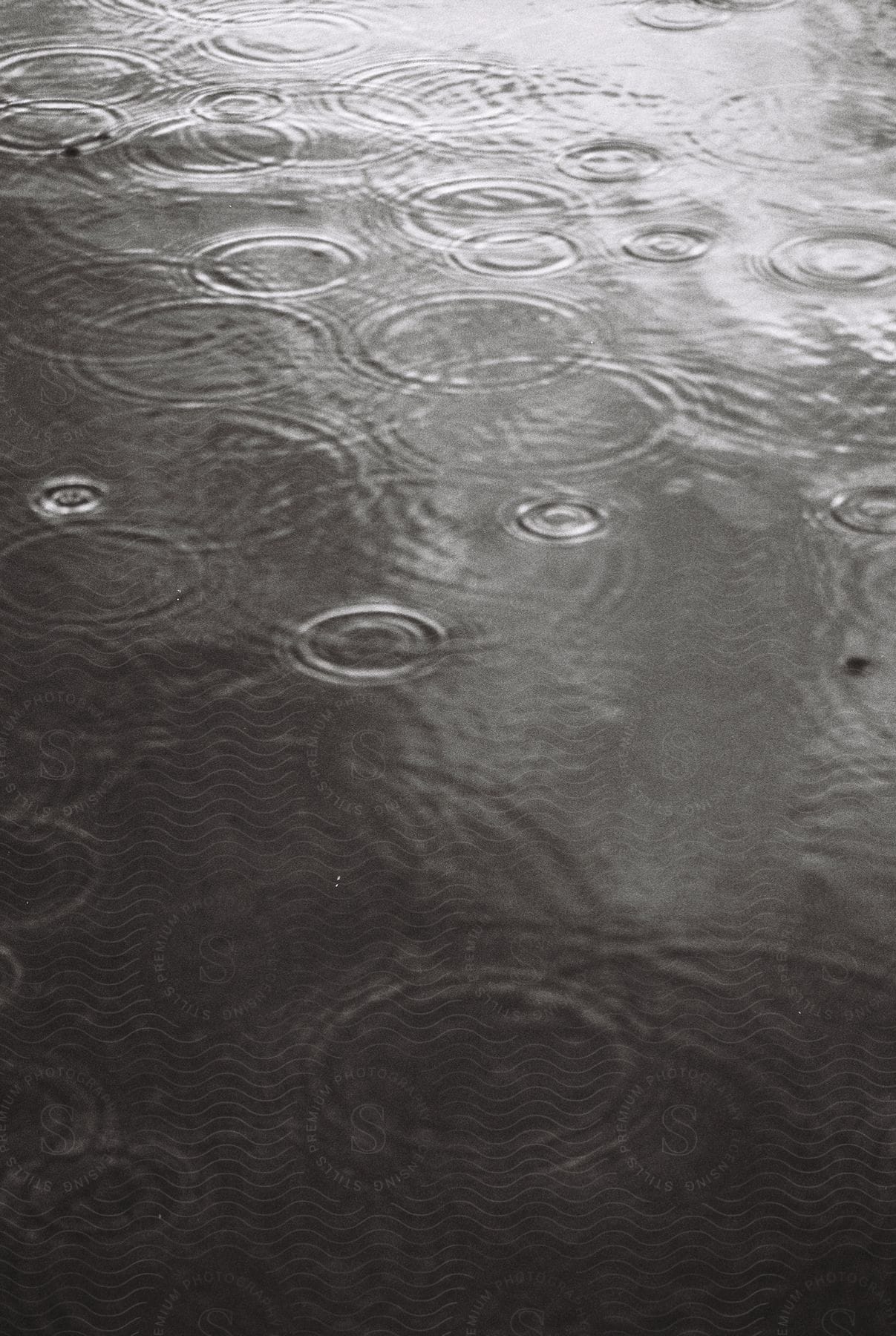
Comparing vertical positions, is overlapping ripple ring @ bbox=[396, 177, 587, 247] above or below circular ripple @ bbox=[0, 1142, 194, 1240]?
above

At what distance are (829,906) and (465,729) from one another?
0.27 meters

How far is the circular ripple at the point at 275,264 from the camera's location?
4.96 ft

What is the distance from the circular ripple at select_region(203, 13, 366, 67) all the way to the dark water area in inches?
13.4

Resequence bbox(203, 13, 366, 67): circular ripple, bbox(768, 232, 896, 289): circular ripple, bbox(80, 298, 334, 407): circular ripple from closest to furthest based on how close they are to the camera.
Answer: bbox(80, 298, 334, 407): circular ripple → bbox(768, 232, 896, 289): circular ripple → bbox(203, 13, 366, 67): circular ripple

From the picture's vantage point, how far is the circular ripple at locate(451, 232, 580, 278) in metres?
1.53

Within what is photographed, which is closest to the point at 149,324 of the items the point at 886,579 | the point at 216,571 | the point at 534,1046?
the point at 216,571

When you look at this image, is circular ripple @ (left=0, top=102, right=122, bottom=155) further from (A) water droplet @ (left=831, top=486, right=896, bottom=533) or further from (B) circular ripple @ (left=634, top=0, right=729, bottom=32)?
(A) water droplet @ (left=831, top=486, right=896, bottom=533)

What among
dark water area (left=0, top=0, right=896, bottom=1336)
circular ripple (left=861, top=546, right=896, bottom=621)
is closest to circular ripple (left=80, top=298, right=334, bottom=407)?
dark water area (left=0, top=0, right=896, bottom=1336)

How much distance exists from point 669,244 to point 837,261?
17cm

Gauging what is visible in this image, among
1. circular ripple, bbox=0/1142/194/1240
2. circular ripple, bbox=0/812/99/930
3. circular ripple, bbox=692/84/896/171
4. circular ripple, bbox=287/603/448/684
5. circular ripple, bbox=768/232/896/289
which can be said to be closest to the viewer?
circular ripple, bbox=0/1142/194/1240

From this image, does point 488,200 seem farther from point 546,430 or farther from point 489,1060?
point 489,1060

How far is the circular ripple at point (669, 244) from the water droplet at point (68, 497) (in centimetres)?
62

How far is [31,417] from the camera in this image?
134 centimetres

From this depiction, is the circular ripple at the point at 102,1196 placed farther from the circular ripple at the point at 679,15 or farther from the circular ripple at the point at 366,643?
the circular ripple at the point at 679,15
